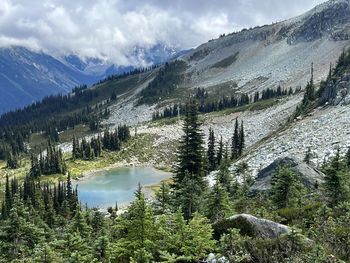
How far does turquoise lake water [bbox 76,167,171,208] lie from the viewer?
103188 millimetres

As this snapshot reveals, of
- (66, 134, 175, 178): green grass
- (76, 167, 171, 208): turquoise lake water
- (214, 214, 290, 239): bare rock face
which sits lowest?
(76, 167, 171, 208): turquoise lake water

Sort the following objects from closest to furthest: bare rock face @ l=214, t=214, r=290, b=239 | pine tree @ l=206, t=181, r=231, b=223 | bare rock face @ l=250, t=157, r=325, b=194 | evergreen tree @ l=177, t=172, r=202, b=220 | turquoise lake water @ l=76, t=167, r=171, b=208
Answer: bare rock face @ l=214, t=214, r=290, b=239 → pine tree @ l=206, t=181, r=231, b=223 → evergreen tree @ l=177, t=172, r=202, b=220 → bare rock face @ l=250, t=157, r=325, b=194 → turquoise lake water @ l=76, t=167, r=171, b=208

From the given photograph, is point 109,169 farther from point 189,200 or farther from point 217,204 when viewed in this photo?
point 217,204

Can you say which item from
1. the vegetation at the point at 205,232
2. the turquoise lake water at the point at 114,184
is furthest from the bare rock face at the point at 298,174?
the turquoise lake water at the point at 114,184

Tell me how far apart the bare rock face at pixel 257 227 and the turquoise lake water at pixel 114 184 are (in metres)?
79.6

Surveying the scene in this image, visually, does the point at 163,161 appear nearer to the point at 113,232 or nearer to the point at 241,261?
the point at 113,232

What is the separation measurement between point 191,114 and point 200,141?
3.18 meters

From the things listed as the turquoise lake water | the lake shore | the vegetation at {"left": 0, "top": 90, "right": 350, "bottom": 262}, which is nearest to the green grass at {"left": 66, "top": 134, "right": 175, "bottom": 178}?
the lake shore

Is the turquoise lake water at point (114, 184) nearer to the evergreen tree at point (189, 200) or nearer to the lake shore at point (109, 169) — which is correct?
the lake shore at point (109, 169)

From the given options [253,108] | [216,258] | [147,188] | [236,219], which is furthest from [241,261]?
[253,108]

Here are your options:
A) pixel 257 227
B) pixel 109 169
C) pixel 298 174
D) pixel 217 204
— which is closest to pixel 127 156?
pixel 109 169

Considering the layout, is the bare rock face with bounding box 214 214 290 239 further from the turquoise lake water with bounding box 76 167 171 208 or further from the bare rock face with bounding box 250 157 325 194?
the turquoise lake water with bounding box 76 167 171 208

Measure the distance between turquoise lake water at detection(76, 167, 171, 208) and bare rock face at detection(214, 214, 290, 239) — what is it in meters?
79.6

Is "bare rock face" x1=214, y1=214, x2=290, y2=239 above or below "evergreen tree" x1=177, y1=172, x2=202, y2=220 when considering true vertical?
above
